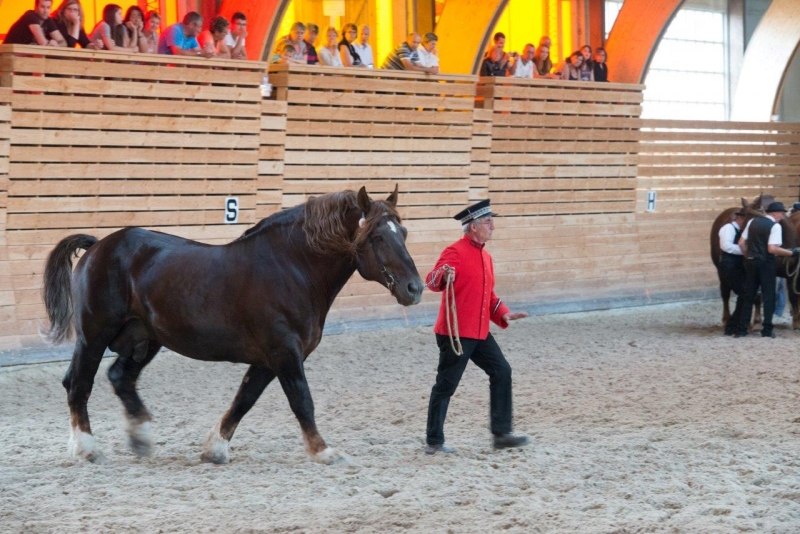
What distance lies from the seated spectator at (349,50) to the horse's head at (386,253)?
6.90 meters

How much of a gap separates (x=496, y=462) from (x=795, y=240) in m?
7.84

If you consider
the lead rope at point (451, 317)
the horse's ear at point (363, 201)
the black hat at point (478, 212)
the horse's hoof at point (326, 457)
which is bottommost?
the horse's hoof at point (326, 457)

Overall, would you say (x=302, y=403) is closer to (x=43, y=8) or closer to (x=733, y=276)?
(x=43, y=8)

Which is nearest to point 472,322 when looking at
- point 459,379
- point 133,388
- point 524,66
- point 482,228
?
point 459,379

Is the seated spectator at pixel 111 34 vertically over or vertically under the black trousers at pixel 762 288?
over

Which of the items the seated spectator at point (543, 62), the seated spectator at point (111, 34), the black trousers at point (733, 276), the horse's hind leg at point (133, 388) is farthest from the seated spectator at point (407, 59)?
the horse's hind leg at point (133, 388)

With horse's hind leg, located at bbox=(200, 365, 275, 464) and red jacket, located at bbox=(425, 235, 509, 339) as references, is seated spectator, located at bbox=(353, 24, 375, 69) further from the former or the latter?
horse's hind leg, located at bbox=(200, 365, 275, 464)

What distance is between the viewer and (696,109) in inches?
808

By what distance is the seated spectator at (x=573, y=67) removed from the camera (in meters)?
15.3

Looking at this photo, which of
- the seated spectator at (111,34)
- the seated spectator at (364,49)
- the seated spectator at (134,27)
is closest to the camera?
the seated spectator at (111,34)

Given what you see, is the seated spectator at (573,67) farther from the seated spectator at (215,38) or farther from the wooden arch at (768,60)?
the seated spectator at (215,38)

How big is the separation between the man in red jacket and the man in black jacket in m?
6.50

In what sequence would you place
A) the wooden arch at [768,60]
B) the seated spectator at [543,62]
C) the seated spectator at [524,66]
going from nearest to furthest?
the seated spectator at [524,66] < the seated spectator at [543,62] < the wooden arch at [768,60]

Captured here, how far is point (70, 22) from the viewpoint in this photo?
416 inches
